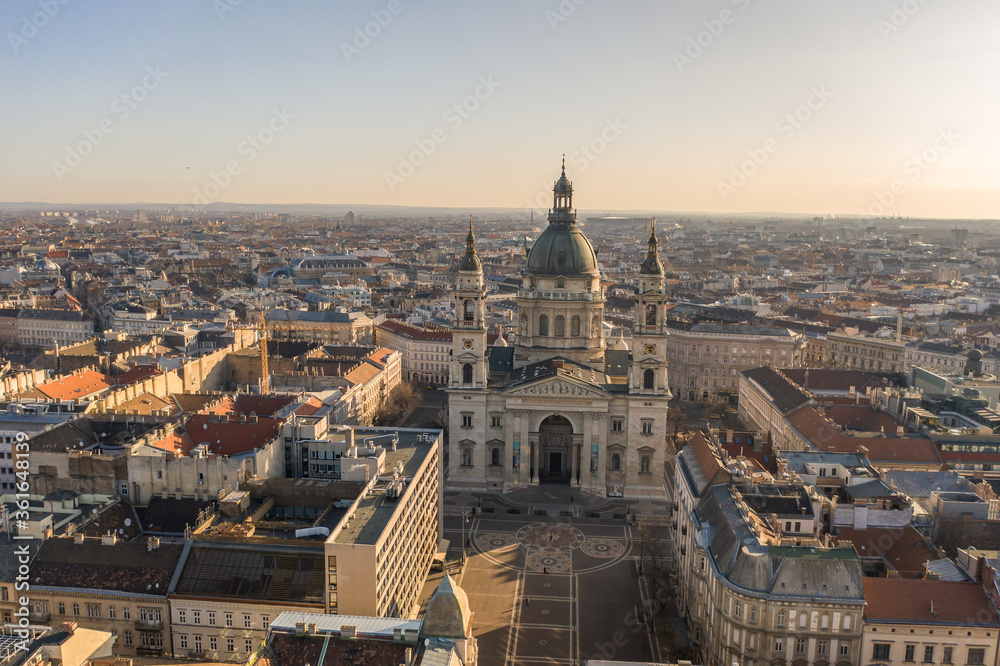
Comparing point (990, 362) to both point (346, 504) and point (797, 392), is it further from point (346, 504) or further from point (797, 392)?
point (346, 504)

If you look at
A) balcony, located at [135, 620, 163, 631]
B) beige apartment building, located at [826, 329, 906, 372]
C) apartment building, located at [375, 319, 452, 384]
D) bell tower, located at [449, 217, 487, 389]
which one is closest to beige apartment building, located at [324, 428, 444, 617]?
balcony, located at [135, 620, 163, 631]

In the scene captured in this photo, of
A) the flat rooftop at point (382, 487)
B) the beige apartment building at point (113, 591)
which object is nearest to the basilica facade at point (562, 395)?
the flat rooftop at point (382, 487)

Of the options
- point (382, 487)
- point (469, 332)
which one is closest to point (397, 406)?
point (469, 332)

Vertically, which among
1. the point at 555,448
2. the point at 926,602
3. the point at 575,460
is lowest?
the point at 575,460

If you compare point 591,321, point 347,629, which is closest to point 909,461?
point 591,321

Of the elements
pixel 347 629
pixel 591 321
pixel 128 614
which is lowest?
pixel 128 614

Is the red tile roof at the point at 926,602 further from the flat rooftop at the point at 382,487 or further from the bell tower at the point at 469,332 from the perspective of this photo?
the bell tower at the point at 469,332

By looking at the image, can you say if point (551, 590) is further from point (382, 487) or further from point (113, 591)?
point (113, 591)
